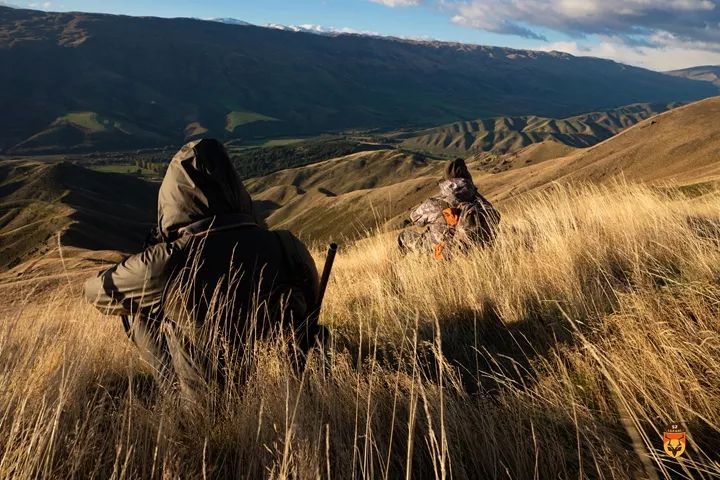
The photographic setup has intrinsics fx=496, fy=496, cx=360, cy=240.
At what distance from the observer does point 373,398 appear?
231cm

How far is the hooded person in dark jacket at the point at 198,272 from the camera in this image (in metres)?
2.84

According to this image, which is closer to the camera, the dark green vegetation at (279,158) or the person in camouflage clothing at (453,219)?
the person in camouflage clothing at (453,219)

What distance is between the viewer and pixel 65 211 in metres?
66.3

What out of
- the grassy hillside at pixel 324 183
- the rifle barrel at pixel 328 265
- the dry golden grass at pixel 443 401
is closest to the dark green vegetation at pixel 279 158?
the grassy hillside at pixel 324 183

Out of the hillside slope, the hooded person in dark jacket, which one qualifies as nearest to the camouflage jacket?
the hooded person in dark jacket

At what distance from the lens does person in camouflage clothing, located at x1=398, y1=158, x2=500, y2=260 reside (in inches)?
219

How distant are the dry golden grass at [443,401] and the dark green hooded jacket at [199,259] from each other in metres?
0.36

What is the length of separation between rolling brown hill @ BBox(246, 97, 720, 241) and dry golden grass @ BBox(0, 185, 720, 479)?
268cm

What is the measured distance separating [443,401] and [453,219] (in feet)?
12.8

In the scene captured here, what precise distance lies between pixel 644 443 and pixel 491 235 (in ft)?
12.1

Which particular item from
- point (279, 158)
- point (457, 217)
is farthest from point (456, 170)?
point (279, 158)

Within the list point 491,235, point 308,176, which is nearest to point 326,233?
point 308,176

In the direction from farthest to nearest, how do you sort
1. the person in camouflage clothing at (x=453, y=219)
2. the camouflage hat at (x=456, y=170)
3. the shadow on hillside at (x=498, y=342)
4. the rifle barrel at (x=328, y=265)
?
the camouflage hat at (x=456, y=170), the person in camouflage clothing at (x=453, y=219), the rifle barrel at (x=328, y=265), the shadow on hillside at (x=498, y=342)

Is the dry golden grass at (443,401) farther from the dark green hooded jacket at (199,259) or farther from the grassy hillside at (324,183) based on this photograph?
the grassy hillside at (324,183)
